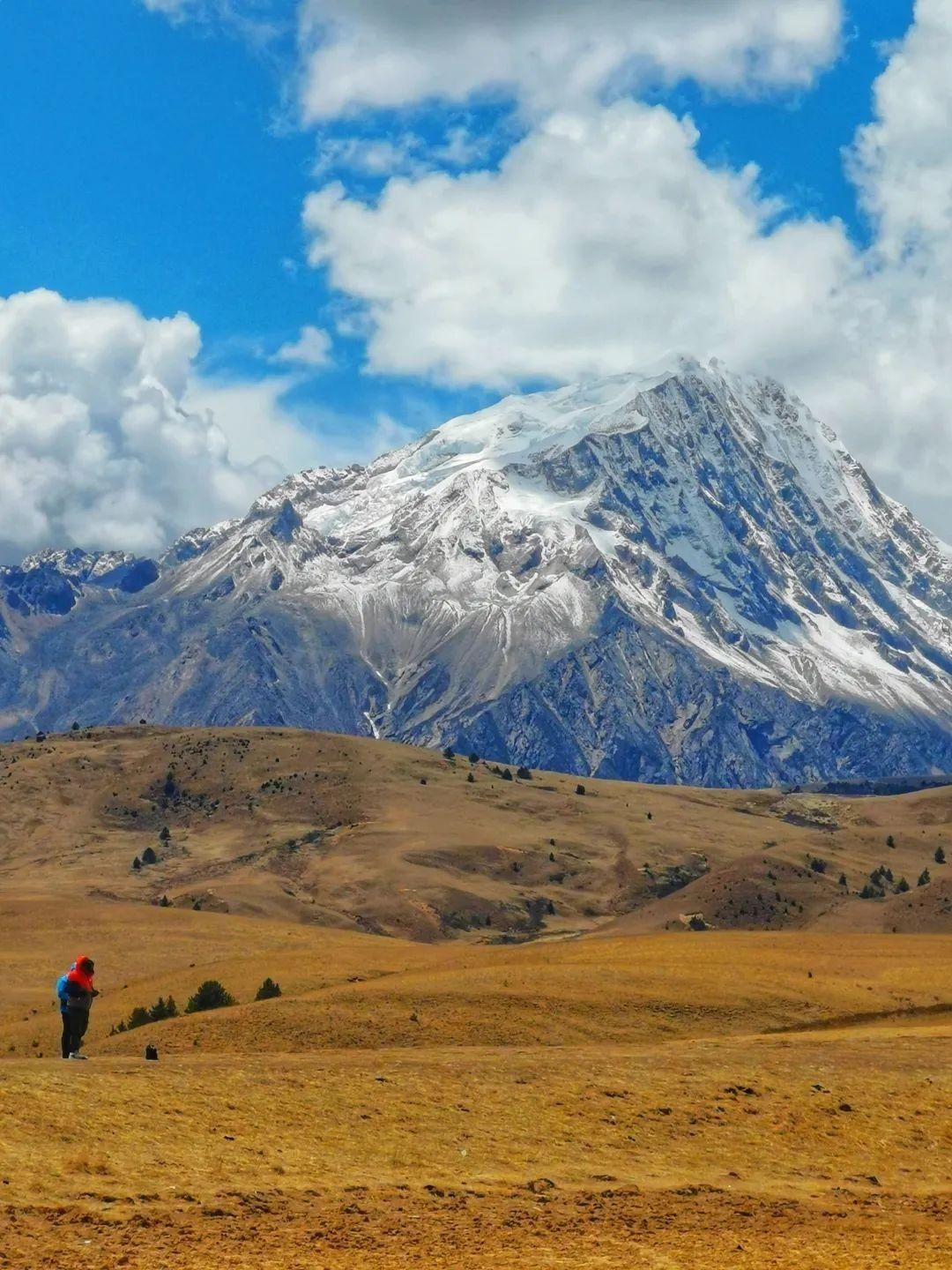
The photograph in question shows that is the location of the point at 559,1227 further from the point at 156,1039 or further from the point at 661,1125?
the point at 156,1039

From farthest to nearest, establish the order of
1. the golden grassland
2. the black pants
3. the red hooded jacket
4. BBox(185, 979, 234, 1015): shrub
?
BBox(185, 979, 234, 1015): shrub
the black pants
the red hooded jacket
the golden grassland

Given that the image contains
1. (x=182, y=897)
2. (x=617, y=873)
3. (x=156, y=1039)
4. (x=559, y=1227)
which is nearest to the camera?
(x=559, y=1227)

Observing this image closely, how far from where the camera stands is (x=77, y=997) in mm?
37156

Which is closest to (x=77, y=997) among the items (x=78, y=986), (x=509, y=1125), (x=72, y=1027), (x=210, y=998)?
(x=78, y=986)

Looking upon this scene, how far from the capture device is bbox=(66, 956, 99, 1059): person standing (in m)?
37.1

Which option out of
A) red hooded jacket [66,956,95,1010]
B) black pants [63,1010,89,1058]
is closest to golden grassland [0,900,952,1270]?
black pants [63,1010,89,1058]

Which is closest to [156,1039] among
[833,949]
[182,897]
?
[833,949]

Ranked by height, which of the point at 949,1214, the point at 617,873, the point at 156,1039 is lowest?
the point at 949,1214

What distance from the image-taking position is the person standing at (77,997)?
37.1 metres

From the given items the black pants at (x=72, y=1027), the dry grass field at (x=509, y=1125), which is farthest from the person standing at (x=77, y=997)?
the dry grass field at (x=509, y=1125)

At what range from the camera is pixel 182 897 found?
529ft

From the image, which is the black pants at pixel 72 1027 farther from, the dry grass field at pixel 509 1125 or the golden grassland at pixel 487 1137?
the golden grassland at pixel 487 1137

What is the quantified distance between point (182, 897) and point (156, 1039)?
119m

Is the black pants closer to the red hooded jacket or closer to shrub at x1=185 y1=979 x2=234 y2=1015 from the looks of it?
the red hooded jacket
